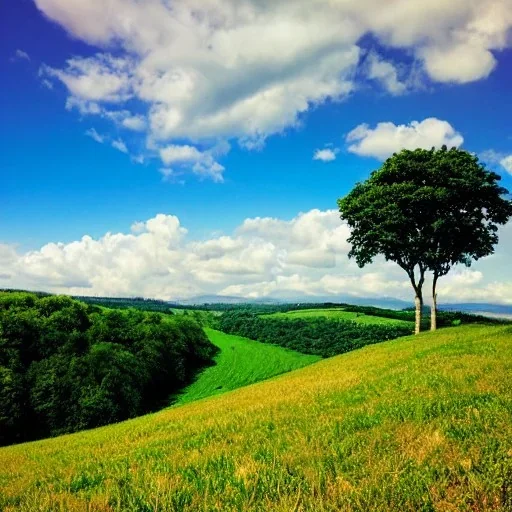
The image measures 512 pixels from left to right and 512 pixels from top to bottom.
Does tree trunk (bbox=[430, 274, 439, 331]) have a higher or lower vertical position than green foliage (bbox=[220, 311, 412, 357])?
higher

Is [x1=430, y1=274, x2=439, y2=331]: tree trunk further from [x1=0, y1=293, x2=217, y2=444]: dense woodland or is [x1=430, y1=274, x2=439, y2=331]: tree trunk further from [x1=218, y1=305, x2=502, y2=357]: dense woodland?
[x1=0, y1=293, x2=217, y2=444]: dense woodland

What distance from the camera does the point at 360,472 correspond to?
633 centimetres

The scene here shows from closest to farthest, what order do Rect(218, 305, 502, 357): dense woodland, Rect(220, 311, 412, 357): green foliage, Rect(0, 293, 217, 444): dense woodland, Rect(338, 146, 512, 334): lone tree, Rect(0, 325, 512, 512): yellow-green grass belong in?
Rect(0, 325, 512, 512): yellow-green grass < Rect(338, 146, 512, 334): lone tree < Rect(0, 293, 217, 444): dense woodland < Rect(220, 311, 412, 357): green foliage < Rect(218, 305, 502, 357): dense woodland

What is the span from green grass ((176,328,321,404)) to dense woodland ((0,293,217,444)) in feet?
18.3

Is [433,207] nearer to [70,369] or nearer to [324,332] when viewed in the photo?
[70,369]

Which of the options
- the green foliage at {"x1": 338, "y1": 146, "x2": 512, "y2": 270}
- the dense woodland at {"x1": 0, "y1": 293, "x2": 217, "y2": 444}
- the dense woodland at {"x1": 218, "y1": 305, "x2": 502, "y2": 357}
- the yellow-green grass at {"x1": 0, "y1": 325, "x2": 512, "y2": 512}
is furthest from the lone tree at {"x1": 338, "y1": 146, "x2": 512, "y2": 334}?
the dense woodland at {"x1": 0, "y1": 293, "x2": 217, "y2": 444}

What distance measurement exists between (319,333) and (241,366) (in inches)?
825

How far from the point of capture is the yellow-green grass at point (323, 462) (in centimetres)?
554

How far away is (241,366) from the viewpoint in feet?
279

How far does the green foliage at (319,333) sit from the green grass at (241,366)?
9.94 ft

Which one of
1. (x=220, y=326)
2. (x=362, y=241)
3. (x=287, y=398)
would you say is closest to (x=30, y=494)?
(x=287, y=398)

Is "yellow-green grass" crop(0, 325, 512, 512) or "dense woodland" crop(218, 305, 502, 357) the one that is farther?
"dense woodland" crop(218, 305, 502, 357)

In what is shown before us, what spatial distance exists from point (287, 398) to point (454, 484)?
1047 cm

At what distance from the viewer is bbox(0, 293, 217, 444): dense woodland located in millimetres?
50906
